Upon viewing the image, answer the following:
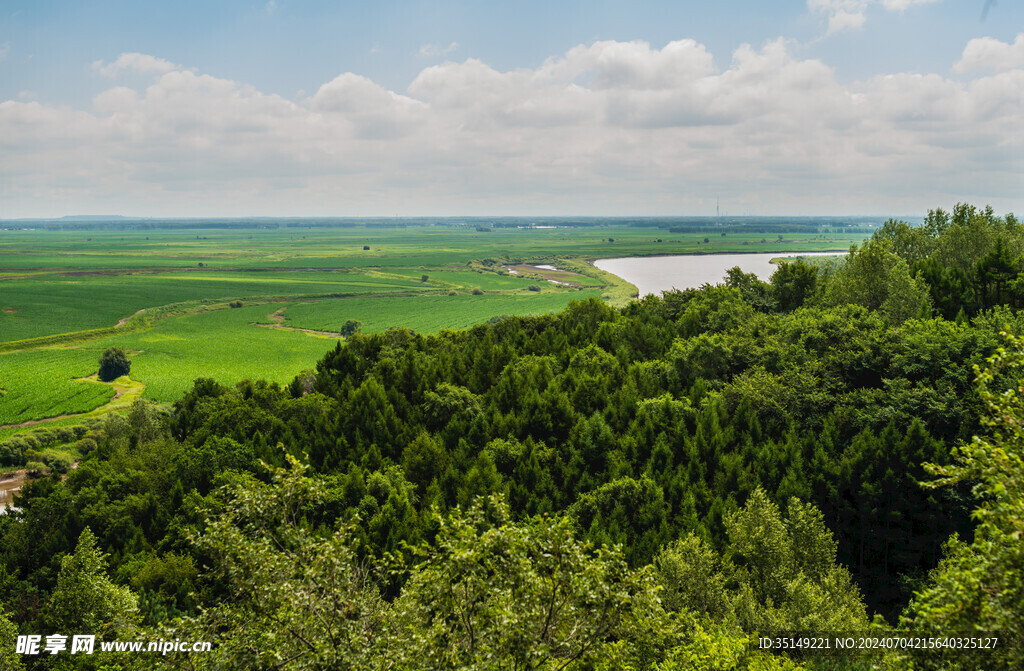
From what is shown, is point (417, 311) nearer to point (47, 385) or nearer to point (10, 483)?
point (47, 385)

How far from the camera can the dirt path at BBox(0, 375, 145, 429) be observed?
290ft

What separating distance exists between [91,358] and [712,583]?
13410 centimetres

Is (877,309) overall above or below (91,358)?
above

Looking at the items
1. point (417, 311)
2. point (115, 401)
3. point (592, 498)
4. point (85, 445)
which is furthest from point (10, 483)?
point (417, 311)

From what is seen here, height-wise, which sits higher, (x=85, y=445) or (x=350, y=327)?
(x=350, y=327)

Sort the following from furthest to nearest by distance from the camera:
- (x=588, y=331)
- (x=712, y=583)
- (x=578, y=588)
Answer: (x=588, y=331), (x=712, y=583), (x=578, y=588)

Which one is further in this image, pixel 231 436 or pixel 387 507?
pixel 231 436

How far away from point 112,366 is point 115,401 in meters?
17.4

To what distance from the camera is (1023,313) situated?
178ft

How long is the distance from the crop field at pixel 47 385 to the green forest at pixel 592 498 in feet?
53.9

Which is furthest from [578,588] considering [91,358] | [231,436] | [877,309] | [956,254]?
[91,358]

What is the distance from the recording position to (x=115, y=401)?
9825 centimetres

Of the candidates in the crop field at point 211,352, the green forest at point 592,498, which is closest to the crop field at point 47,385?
the crop field at point 211,352

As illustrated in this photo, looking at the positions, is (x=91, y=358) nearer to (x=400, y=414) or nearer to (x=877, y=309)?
(x=400, y=414)
